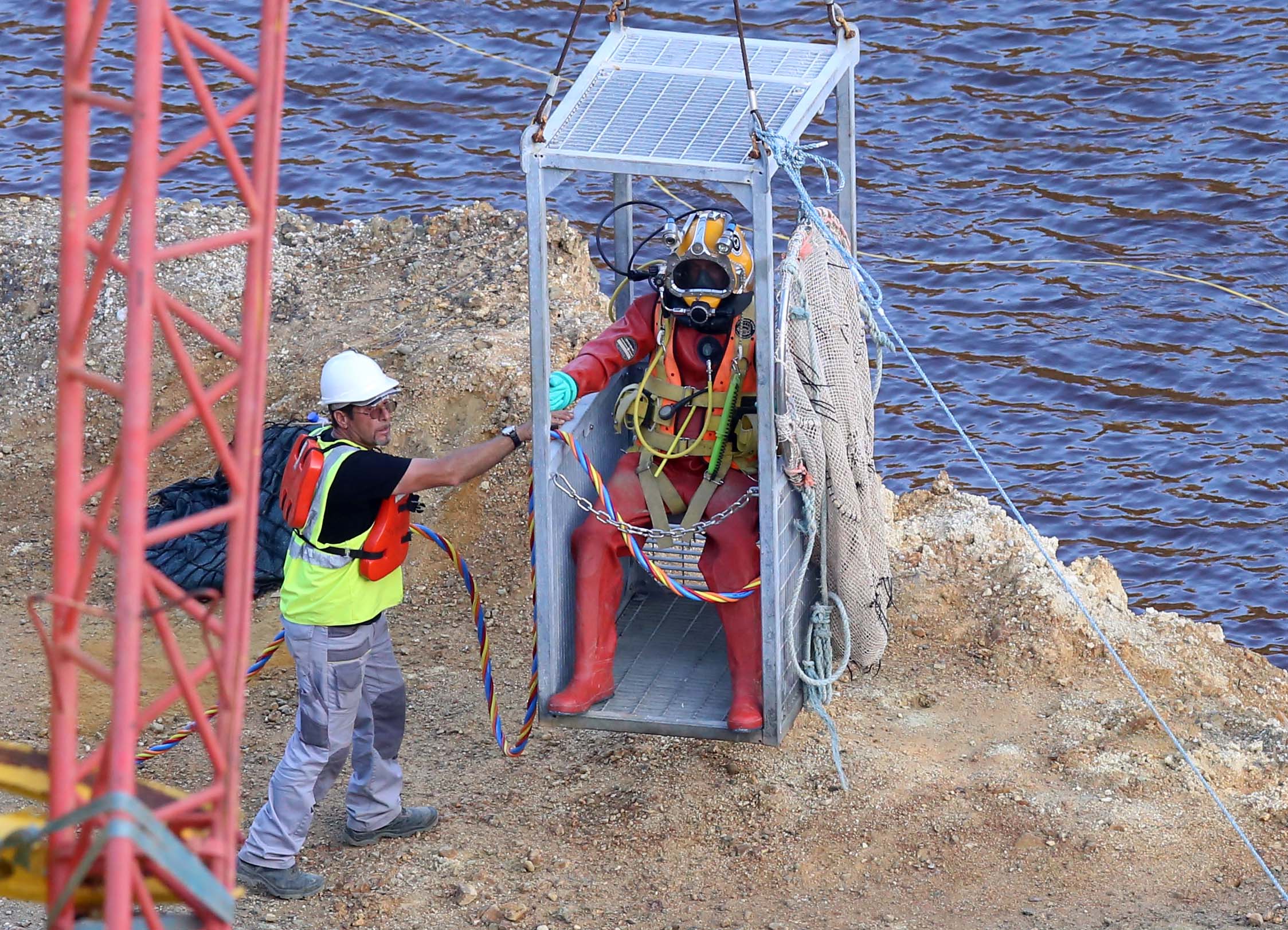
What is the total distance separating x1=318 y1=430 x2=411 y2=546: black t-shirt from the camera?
5707 millimetres

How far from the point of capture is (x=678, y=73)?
20.3ft

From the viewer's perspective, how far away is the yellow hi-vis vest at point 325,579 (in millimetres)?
5805

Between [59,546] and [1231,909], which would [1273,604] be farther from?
[59,546]

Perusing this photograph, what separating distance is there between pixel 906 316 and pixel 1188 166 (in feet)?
9.92

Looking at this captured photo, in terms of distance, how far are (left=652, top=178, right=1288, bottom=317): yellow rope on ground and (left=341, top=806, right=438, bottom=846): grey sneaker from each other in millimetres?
6416

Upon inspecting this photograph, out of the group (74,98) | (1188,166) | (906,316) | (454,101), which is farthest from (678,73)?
(454,101)

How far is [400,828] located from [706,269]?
2472 mm

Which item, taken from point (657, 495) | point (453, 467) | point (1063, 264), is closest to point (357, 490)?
point (453, 467)

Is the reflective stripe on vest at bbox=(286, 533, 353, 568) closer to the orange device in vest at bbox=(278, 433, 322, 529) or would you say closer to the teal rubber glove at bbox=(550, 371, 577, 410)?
the orange device in vest at bbox=(278, 433, 322, 529)

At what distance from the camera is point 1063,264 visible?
1312 cm

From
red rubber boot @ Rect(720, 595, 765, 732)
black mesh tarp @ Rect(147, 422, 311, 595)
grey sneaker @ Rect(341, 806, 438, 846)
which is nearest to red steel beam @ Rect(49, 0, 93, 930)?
grey sneaker @ Rect(341, 806, 438, 846)

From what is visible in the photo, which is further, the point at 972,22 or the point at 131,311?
the point at 972,22

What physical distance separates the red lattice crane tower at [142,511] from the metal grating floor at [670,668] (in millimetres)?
2284

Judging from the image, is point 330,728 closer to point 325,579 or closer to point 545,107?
point 325,579
